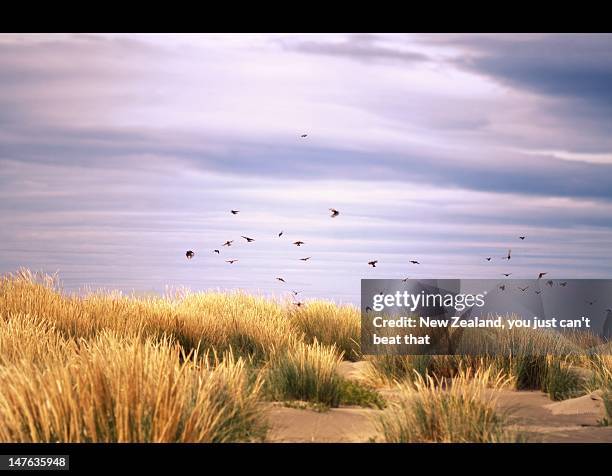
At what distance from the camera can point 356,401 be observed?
970cm

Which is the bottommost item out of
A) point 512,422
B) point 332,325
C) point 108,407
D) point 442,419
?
point 512,422

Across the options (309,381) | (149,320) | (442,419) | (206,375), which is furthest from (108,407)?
(149,320)

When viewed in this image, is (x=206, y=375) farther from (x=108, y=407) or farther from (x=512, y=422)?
(x=512, y=422)

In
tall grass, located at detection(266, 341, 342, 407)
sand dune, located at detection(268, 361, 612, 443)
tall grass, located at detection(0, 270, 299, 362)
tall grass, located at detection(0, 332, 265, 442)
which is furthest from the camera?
tall grass, located at detection(0, 270, 299, 362)

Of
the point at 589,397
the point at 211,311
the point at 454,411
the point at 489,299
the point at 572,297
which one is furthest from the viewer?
the point at 211,311

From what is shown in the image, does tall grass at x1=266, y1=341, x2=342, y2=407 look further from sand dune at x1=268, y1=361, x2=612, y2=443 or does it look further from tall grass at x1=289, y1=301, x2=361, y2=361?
tall grass at x1=289, y1=301, x2=361, y2=361

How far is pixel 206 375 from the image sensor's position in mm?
6992

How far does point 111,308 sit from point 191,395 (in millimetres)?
8302

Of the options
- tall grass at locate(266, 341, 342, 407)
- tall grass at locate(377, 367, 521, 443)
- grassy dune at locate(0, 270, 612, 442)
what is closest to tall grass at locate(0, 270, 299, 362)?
grassy dune at locate(0, 270, 612, 442)

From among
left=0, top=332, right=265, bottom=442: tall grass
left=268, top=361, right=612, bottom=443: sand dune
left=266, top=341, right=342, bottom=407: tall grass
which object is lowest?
left=268, top=361, right=612, bottom=443: sand dune

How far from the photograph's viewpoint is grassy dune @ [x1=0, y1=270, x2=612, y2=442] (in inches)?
226

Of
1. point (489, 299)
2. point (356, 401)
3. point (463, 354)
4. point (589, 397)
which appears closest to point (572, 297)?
point (589, 397)

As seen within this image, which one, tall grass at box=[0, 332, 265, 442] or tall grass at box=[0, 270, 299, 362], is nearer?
tall grass at box=[0, 332, 265, 442]
